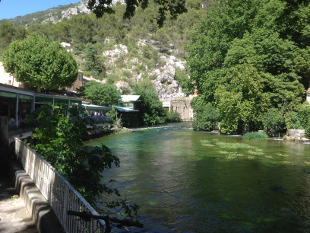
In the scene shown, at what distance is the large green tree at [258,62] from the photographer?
30734mm

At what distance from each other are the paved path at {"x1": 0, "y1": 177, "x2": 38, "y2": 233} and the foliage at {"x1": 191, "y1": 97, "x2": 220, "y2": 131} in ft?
110

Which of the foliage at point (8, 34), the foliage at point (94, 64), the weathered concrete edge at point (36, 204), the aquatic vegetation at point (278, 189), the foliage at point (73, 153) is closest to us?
the weathered concrete edge at point (36, 204)

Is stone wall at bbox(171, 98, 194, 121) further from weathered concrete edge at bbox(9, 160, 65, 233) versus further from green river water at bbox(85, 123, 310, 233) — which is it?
weathered concrete edge at bbox(9, 160, 65, 233)

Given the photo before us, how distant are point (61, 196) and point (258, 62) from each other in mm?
30987

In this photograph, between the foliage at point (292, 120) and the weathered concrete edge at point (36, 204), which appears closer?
the weathered concrete edge at point (36, 204)

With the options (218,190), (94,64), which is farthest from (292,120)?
(94,64)

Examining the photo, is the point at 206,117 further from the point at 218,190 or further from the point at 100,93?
the point at 218,190

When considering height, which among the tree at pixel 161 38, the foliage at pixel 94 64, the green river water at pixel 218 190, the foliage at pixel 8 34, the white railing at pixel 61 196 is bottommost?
the green river water at pixel 218 190

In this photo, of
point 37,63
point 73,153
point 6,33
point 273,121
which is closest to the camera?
point 73,153

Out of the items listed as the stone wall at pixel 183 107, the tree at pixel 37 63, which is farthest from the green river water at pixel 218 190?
the stone wall at pixel 183 107

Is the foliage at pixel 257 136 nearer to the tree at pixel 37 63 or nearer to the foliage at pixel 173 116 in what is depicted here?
the tree at pixel 37 63

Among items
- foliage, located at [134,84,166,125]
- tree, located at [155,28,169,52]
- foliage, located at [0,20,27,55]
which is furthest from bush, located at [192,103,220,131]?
tree, located at [155,28,169,52]

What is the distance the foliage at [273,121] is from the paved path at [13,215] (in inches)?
1131

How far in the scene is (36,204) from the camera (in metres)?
5.54
